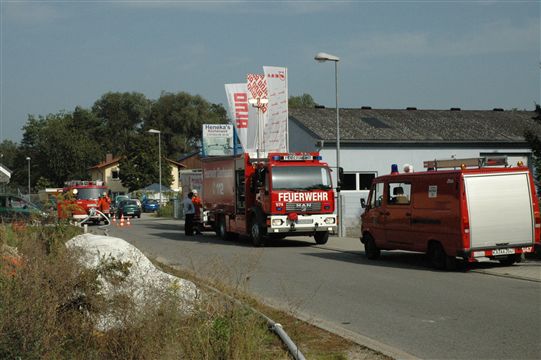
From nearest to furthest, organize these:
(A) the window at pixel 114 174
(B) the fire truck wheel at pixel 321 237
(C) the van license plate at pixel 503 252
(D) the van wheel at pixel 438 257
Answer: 1. (C) the van license plate at pixel 503 252
2. (D) the van wheel at pixel 438 257
3. (B) the fire truck wheel at pixel 321 237
4. (A) the window at pixel 114 174

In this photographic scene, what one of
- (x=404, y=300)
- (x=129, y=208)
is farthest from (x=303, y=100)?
(x=404, y=300)

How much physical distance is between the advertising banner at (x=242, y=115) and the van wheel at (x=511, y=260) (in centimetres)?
1732

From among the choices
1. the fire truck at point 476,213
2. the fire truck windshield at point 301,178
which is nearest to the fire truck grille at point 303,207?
the fire truck windshield at point 301,178

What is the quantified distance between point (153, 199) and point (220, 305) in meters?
60.4

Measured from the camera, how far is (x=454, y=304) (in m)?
10.7

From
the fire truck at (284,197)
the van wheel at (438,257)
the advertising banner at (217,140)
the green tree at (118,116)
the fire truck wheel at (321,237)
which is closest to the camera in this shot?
the van wheel at (438,257)

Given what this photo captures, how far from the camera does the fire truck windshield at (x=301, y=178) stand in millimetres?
21781

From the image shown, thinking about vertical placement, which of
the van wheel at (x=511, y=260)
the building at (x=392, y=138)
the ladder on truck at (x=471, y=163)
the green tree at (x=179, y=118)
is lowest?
the van wheel at (x=511, y=260)

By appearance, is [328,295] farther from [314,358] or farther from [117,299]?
[117,299]

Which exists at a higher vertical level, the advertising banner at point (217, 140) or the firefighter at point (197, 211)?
the advertising banner at point (217, 140)

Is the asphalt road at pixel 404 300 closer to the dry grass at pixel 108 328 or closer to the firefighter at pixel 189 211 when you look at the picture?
the dry grass at pixel 108 328

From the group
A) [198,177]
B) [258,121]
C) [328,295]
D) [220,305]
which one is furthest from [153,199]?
[220,305]

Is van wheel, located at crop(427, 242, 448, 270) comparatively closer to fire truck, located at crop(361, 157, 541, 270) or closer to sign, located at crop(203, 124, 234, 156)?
fire truck, located at crop(361, 157, 541, 270)

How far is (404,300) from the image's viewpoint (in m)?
11.2
